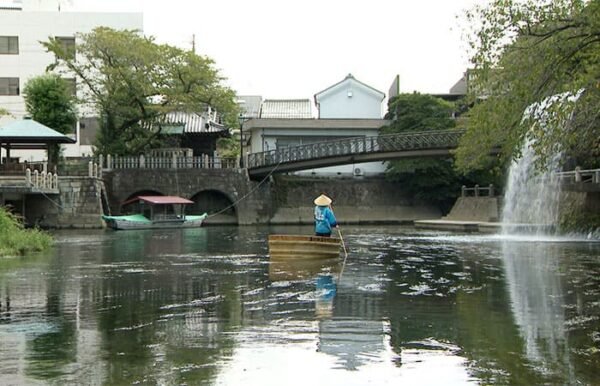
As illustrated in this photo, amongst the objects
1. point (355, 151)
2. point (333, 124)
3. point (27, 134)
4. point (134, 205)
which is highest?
point (333, 124)

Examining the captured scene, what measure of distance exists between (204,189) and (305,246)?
29614 mm

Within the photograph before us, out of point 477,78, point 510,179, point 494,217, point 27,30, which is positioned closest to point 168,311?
point 477,78

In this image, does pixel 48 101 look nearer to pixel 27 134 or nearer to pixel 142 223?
pixel 27 134

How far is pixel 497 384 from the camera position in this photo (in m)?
6.15

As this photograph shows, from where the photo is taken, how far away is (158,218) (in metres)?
40.2

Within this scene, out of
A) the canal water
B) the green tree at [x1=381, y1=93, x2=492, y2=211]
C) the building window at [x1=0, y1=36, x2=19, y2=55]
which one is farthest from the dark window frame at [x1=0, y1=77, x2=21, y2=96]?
the canal water

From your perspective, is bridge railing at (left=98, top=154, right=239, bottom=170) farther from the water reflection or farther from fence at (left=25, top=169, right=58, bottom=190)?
the water reflection

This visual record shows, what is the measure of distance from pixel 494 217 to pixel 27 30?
38.8m

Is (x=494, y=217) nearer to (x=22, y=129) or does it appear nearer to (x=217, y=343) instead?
(x=22, y=129)

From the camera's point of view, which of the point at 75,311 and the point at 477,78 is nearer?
the point at 75,311

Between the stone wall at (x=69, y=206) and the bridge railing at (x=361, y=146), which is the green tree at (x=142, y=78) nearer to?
the bridge railing at (x=361, y=146)

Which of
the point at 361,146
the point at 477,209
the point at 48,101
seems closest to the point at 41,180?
the point at 48,101

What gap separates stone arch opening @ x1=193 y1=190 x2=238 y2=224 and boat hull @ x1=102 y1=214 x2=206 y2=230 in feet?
20.1

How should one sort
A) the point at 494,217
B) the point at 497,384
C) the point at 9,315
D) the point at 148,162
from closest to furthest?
1. the point at 497,384
2. the point at 9,315
3. the point at 494,217
4. the point at 148,162
